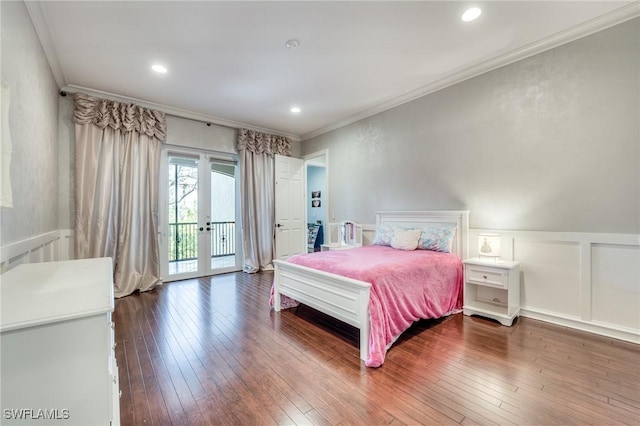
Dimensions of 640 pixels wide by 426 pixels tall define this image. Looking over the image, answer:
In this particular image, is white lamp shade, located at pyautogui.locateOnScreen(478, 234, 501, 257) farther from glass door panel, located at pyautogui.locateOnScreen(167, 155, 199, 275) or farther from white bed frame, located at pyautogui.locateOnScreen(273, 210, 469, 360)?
glass door panel, located at pyautogui.locateOnScreen(167, 155, 199, 275)

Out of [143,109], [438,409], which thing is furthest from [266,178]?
[438,409]

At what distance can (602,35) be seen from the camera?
8.04ft

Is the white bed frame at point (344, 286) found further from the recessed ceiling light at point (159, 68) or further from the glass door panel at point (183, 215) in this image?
the recessed ceiling light at point (159, 68)

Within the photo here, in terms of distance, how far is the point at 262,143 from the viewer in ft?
17.4

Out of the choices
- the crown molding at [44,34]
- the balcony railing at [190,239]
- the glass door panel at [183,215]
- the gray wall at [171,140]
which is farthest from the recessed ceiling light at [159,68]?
the balcony railing at [190,239]

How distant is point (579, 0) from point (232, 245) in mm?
5499

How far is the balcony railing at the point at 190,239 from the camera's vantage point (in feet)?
15.4

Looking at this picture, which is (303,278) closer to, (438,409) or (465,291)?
(438,409)

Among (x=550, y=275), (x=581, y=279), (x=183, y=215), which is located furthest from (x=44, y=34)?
(x=581, y=279)

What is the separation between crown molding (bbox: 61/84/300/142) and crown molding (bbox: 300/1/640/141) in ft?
7.48

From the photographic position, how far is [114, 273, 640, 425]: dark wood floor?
155 cm

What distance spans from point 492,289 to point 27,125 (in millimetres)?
4554

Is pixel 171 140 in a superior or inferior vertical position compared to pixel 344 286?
superior

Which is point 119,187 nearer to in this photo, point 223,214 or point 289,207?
point 223,214
